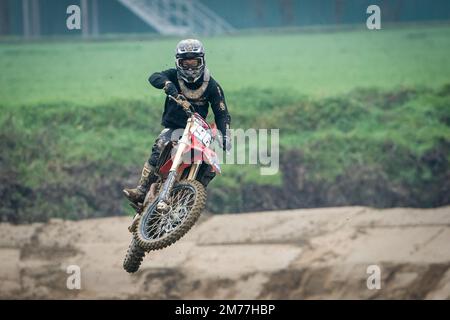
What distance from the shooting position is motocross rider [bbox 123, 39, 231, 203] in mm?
18500

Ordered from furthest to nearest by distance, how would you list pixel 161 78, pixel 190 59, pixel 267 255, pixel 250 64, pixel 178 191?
pixel 267 255
pixel 250 64
pixel 178 191
pixel 161 78
pixel 190 59

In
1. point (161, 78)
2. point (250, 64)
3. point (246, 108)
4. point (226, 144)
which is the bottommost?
point (246, 108)

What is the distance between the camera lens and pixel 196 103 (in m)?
19.1

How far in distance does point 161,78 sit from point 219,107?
2.96ft

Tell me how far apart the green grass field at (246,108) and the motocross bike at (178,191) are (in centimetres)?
2199

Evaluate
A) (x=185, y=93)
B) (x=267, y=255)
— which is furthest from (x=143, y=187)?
(x=267, y=255)

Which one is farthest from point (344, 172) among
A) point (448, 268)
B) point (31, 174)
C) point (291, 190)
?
point (31, 174)

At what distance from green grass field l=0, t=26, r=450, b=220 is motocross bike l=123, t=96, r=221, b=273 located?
72.1 ft

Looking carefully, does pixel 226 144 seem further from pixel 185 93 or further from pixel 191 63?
pixel 191 63

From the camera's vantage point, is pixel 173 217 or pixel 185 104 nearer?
pixel 185 104

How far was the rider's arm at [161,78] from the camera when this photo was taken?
18.7m

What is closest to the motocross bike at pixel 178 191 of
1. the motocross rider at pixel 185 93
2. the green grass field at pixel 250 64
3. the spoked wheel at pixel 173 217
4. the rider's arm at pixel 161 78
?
the spoked wheel at pixel 173 217

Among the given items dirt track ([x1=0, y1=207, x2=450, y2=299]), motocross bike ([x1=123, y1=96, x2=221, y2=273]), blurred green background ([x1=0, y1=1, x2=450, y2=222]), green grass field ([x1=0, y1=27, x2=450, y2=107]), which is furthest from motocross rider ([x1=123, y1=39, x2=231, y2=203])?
dirt track ([x1=0, y1=207, x2=450, y2=299])

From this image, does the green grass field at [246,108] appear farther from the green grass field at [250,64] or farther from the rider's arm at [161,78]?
the rider's arm at [161,78]
